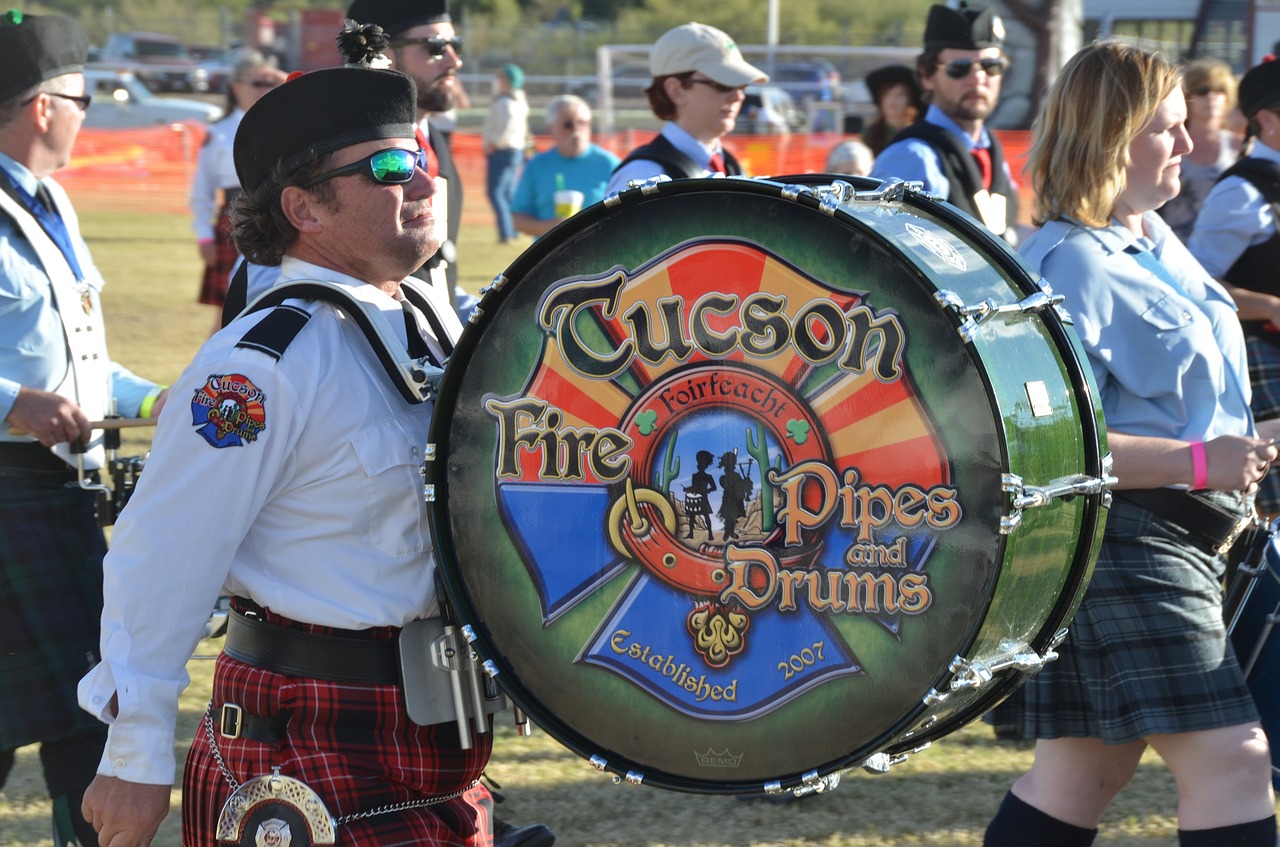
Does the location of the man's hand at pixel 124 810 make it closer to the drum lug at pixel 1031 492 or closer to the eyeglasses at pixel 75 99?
the drum lug at pixel 1031 492

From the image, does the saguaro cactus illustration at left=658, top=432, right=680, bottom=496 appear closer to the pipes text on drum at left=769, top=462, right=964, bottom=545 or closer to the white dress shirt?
the pipes text on drum at left=769, top=462, right=964, bottom=545

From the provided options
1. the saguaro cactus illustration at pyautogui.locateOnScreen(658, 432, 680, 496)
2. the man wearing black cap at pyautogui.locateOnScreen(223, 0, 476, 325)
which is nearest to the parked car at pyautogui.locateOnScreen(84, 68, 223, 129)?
the man wearing black cap at pyautogui.locateOnScreen(223, 0, 476, 325)

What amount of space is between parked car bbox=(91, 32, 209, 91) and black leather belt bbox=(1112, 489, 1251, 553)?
3134 cm

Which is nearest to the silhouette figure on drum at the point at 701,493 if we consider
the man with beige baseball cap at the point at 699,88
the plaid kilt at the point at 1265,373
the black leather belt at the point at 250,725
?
the black leather belt at the point at 250,725

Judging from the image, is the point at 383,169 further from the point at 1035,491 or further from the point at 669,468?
the point at 1035,491

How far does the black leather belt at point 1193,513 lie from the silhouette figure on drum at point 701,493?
3.76 feet

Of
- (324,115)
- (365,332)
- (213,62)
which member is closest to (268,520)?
(365,332)

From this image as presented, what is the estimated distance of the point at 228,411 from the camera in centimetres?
208

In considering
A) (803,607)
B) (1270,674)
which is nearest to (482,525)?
(803,607)

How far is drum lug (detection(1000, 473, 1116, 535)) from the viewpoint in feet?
6.08

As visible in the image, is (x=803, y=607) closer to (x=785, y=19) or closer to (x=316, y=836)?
(x=316, y=836)

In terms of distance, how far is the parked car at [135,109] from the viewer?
26250 millimetres

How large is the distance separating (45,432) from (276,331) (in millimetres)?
1130

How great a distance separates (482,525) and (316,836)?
1.60 feet
